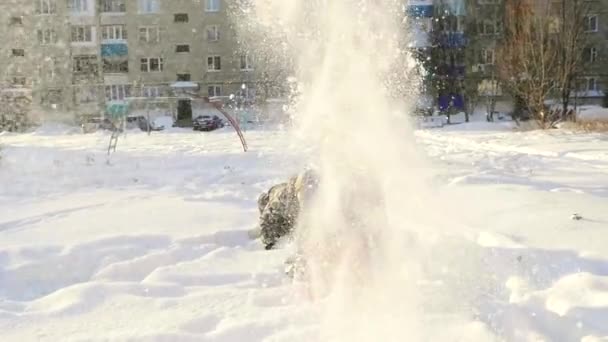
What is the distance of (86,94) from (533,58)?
98.5 feet

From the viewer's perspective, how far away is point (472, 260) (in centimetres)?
520

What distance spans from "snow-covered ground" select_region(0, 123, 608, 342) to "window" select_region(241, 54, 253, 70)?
1362 inches

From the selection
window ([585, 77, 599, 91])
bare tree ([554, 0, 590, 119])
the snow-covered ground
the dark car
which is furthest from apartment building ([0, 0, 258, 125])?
the snow-covered ground

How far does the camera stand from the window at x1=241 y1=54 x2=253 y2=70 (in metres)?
44.7

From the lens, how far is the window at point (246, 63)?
44.7 m

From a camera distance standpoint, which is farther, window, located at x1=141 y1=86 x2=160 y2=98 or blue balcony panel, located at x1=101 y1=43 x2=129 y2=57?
window, located at x1=141 y1=86 x2=160 y2=98

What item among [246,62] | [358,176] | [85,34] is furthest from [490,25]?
[358,176]

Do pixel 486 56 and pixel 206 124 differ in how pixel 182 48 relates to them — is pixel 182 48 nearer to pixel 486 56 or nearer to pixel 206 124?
pixel 206 124

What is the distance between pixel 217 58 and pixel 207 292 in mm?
41096

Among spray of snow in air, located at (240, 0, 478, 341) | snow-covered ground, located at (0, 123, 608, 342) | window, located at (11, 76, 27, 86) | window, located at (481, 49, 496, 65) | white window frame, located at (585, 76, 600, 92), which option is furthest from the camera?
window, located at (11, 76, 27, 86)

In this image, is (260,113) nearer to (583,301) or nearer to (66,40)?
(66,40)

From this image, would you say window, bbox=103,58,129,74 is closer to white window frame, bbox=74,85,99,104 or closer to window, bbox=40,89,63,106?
white window frame, bbox=74,85,99,104

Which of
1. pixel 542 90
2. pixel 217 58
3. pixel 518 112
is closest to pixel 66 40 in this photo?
pixel 217 58

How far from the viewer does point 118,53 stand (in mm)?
44281
